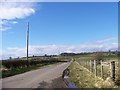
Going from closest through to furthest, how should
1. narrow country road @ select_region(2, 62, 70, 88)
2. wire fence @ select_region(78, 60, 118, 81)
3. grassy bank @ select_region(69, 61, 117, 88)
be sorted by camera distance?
1. grassy bank @ select_region(69, 61, 117, 88)
2. narrow country road @ select_region(2, 62, 70, 88)
3. wire fence @ select_region(78, 60, 118, 81)

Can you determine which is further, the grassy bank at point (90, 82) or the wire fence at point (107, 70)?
the wire fence at point (107, 70)

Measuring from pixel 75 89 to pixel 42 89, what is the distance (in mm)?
1652

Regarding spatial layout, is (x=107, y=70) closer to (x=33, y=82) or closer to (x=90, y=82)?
(x=90, y=82)

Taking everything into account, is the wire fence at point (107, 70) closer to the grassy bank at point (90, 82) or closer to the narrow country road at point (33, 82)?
the grassy bank at point (90, 82)

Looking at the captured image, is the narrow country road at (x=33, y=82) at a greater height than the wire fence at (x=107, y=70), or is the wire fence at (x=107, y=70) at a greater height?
the wire fence at (x=107, y=70)

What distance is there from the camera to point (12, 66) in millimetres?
47750

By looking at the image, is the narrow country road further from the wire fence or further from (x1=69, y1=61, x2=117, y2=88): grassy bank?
the wire fence

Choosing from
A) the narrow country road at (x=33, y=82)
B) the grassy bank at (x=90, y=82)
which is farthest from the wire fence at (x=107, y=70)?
the narrow country road at (x=33, y=82)

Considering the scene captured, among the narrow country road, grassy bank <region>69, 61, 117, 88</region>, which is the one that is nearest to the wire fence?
grassy bank <region>69, 61, 117, 88</region>

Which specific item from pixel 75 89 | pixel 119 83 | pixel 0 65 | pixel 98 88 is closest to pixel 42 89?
pixel 75 89

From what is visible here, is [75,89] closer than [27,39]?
Yes

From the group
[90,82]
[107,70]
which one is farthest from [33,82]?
[107,70]

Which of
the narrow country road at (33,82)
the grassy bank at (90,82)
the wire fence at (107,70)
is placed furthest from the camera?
the wire fence at (107,70)

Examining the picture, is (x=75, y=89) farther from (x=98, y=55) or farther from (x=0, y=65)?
(x=98, y=55)
